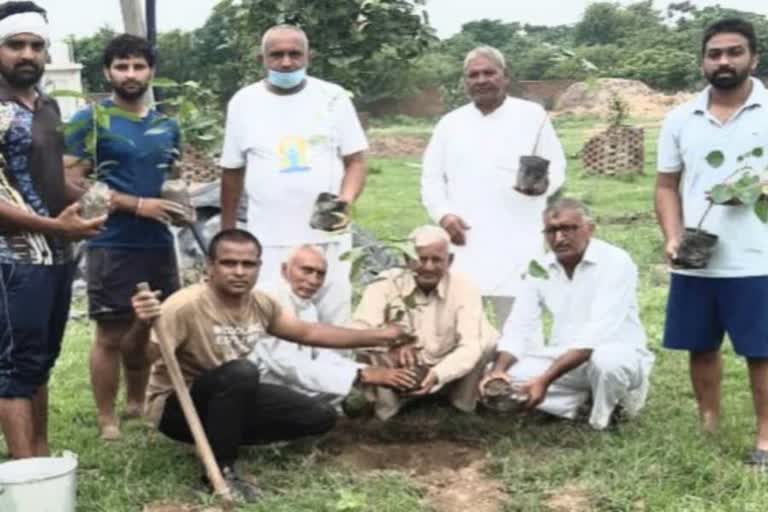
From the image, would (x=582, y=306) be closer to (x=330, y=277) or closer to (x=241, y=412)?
(x=330, y=277)

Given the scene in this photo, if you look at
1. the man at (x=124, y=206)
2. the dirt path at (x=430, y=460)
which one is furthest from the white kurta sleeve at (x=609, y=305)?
the man at (x=124, y=206)

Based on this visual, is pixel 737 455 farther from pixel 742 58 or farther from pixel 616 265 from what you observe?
pixel 742 58

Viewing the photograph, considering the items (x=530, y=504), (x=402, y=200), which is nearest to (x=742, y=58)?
(x=530, y=504)

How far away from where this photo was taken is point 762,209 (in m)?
3.73

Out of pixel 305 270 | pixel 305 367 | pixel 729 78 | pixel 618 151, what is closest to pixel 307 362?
pixel 305 367

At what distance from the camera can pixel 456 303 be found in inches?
175

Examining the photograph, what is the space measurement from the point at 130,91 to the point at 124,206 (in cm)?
45

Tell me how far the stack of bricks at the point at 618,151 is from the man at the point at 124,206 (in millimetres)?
11755

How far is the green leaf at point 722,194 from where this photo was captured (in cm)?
375

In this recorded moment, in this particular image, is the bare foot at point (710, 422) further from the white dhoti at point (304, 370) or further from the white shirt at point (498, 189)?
the white dhoti at point (304, 370)

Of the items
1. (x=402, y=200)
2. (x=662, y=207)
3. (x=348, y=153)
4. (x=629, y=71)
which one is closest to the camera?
(x=662, y=207)

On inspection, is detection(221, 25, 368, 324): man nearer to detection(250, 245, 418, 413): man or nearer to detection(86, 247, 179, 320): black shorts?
detection(250, 245, 418, 413): man

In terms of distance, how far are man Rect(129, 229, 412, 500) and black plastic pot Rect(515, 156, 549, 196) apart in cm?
95

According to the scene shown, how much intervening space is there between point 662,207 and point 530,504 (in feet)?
4.29
